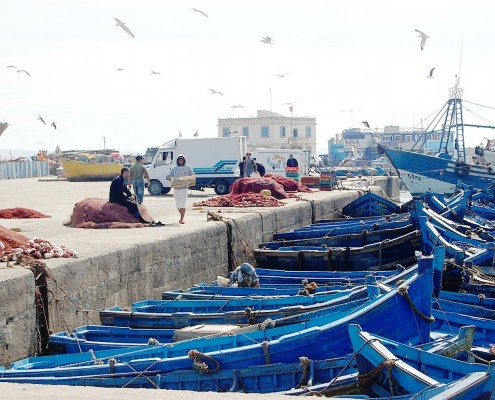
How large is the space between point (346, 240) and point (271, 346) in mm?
8298

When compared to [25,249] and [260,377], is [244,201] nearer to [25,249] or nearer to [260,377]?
[25,249]

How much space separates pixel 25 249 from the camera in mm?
9391

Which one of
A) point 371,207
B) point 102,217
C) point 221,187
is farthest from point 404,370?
point 221,187

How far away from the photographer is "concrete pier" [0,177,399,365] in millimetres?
8320

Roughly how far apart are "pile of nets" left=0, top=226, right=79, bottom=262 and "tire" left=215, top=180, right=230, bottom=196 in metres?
16.1

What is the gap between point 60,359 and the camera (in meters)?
7.79

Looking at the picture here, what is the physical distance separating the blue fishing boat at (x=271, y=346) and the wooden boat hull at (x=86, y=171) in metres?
33.3

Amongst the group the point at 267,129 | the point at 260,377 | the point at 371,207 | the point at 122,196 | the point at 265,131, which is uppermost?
the point at 267,129

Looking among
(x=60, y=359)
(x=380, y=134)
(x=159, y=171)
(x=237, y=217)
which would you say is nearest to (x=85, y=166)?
(x=159, y=171)

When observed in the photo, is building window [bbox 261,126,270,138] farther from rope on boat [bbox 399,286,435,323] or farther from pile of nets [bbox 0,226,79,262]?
rope on boat [bbox 399,286,435,323]

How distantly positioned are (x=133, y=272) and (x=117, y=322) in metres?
1.34

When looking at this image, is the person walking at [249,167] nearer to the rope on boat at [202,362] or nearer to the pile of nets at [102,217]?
the pile of nets at [102,217]

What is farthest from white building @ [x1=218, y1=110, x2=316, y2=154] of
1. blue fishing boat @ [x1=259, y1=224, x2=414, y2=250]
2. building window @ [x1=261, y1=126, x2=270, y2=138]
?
blue fishing boat @ [x1=259, y1=224, x2=414, y2=250]

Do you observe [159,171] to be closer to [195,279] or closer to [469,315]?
[195,279]
